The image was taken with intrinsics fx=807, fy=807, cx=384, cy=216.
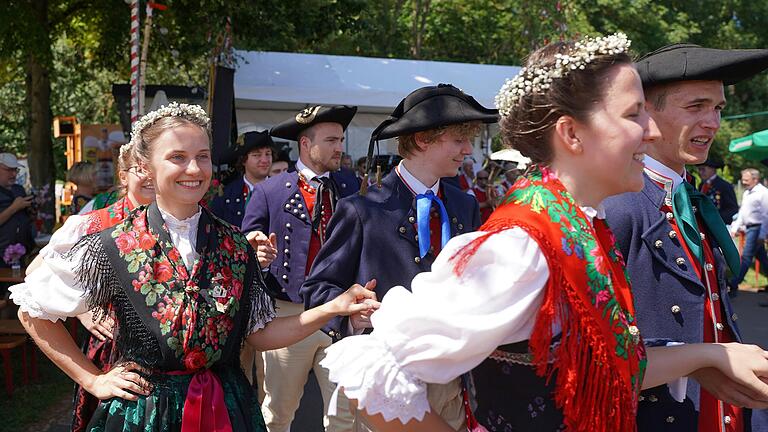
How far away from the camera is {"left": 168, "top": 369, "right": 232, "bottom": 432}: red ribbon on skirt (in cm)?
259

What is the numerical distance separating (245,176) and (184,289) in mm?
4505

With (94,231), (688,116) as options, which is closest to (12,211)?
(94,231)

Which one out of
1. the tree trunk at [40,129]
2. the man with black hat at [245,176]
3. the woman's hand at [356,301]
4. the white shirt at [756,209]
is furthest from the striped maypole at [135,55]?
the white shirt at [756,209]

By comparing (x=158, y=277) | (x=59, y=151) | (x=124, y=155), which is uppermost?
(x=124, y=155)

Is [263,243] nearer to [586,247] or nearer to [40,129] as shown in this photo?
[586,247]

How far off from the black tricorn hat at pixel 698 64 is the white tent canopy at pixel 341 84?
10.6 meters

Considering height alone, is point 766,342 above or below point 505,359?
below

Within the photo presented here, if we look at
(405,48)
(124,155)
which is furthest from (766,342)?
(405,48)

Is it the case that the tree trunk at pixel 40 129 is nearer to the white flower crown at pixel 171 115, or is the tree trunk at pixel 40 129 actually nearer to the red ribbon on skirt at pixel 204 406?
the white flower crown at pixel 171 115

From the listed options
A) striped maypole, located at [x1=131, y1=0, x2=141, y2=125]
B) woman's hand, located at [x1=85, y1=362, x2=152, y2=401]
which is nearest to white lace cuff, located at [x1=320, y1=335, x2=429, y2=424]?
woman's hand, located at [x1=85, y1=362, x2=152, y2=401]

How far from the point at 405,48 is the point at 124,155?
2067 cm

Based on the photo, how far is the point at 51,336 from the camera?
2.78 m

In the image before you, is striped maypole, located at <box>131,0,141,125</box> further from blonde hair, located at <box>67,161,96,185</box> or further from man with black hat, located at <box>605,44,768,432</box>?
man with black hat, located at <box>605,44,768,432</box>

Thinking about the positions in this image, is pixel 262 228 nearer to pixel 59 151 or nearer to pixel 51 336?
pixel 51 336
